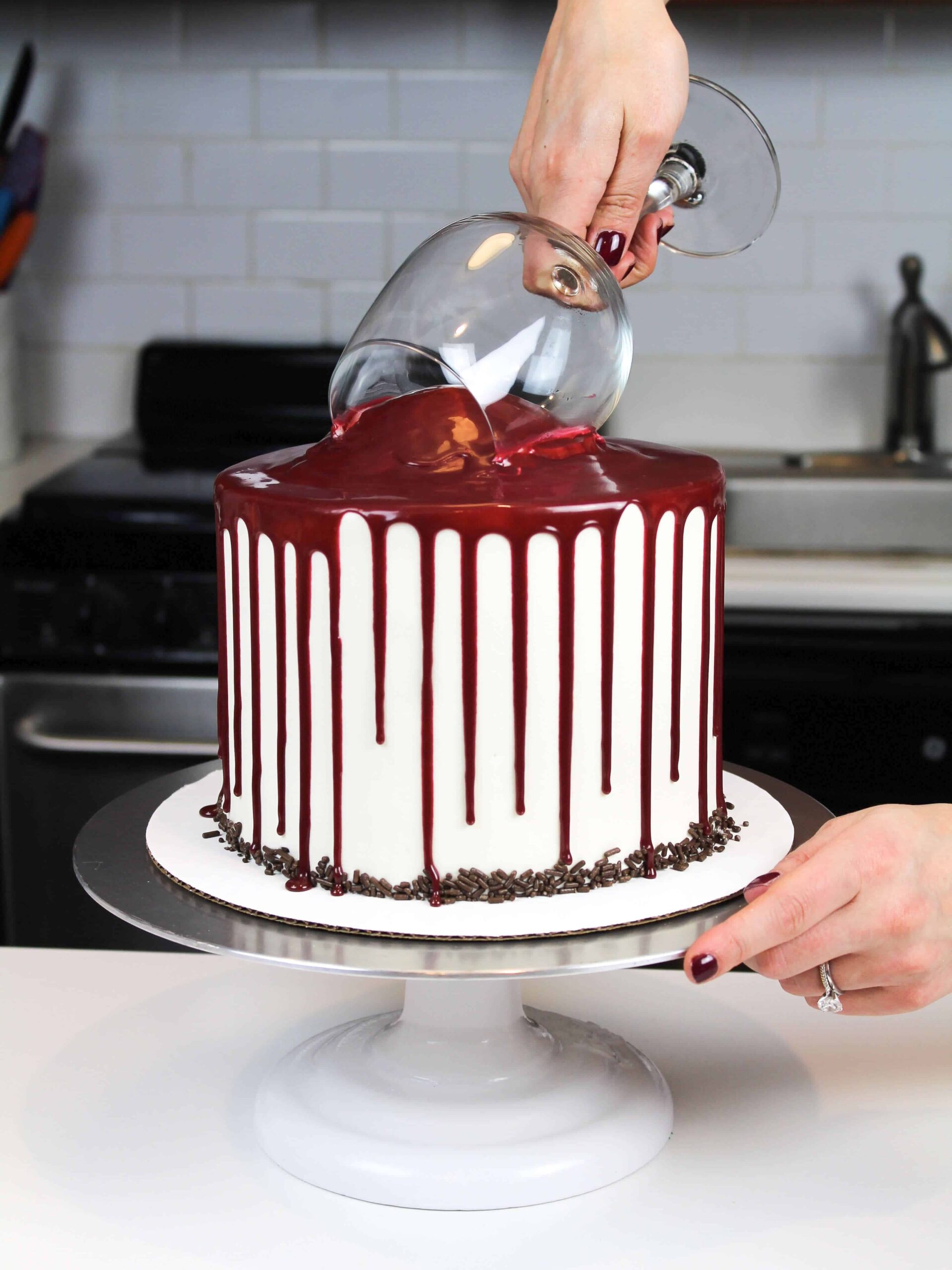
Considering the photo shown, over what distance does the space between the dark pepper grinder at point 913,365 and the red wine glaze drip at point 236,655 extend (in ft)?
5.95

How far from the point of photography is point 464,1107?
3.22 ft

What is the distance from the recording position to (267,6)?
2.64 metres

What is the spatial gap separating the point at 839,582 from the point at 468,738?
1.23 metres

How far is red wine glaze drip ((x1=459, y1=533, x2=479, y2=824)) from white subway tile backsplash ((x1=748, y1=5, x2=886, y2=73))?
1966mm

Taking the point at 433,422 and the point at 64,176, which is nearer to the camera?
the point at 433,422

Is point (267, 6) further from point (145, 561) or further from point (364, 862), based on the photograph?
point (364, 862)

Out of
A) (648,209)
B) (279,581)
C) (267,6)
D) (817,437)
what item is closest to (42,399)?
(267,6)

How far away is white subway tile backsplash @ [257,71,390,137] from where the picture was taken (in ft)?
8.73

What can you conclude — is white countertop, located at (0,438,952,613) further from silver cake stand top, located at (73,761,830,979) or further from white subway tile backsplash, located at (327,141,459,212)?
silver cake stand top, located at (73,761,830,979)

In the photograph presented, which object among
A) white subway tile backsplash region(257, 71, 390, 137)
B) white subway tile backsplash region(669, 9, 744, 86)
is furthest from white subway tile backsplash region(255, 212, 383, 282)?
white subway tile backsplash region(669, 9, 744, 86)

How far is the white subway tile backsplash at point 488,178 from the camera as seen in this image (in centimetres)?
266

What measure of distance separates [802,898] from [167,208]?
2.20m

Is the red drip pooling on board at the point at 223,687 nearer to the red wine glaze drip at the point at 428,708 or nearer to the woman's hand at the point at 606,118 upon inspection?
the red wine glaze drip at the point at 428,708

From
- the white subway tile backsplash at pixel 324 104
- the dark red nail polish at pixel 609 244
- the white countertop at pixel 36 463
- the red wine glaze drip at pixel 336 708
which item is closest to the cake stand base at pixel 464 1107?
the red wine glaze drip at pixel 336 708
